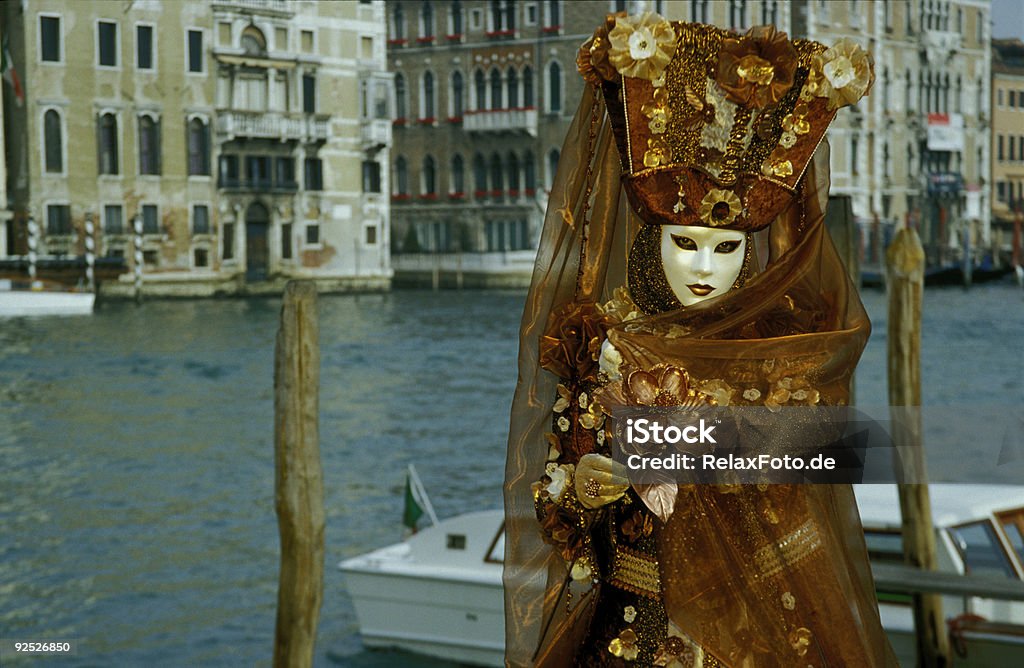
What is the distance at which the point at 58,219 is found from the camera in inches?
353

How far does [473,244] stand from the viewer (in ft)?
37.3

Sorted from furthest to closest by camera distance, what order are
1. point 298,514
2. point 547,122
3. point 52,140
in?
point 547,122
point 52,140
point 298,514

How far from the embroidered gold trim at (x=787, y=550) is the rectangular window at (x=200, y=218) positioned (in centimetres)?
864

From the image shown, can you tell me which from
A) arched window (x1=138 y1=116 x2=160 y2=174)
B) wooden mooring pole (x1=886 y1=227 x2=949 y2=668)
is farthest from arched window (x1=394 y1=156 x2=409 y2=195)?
wooden mooring pole (x1=886 y1=227 x2=949 y2=668)

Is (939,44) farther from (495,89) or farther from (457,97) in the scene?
(457,97)

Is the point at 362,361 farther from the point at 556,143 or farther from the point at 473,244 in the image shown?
the point at 556,143

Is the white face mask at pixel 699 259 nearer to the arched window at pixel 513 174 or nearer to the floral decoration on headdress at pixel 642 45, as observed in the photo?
the floral decoration on headdress at pixel 642 45

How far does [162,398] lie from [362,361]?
2.05 meters

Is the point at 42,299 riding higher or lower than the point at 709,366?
lower

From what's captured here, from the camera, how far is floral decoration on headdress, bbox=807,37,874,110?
1338 mm

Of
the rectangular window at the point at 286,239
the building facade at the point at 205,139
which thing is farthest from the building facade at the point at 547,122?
the rectangular window at the point at 286,239

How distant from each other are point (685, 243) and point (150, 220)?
854cm

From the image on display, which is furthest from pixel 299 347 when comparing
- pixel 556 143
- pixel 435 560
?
pixel 556 143

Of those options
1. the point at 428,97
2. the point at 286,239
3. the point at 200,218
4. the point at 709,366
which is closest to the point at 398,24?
the point at 428,97
